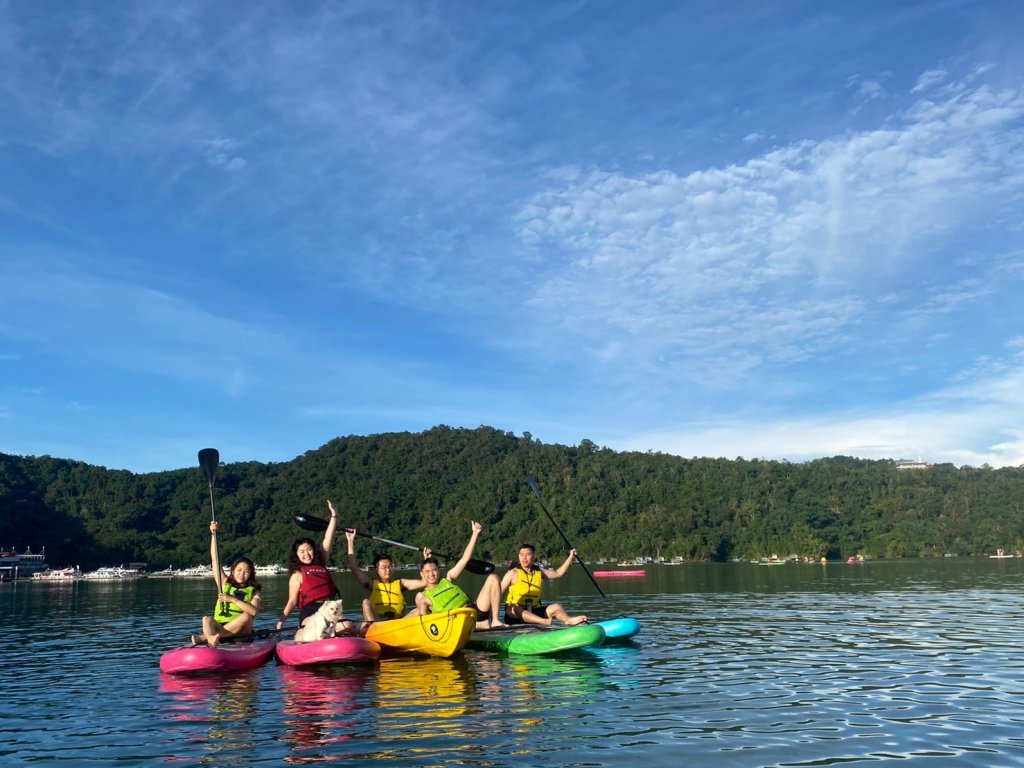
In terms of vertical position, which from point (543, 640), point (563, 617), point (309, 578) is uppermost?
point (309, 578)

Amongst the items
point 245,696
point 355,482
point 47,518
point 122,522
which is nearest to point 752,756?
point 245,696

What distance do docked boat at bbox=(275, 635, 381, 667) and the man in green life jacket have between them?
4.29ft

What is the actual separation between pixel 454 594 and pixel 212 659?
4152 millimetres

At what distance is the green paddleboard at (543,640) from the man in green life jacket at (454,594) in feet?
2.67

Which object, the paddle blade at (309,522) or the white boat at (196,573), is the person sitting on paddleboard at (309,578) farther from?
the white boat at (196,573)

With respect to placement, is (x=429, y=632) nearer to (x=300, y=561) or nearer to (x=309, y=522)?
(x=300, y=561)

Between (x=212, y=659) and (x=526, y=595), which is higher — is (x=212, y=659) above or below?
below

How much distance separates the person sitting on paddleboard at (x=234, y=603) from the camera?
14.7 m

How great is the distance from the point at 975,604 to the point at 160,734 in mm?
26653

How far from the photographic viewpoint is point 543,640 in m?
14.7

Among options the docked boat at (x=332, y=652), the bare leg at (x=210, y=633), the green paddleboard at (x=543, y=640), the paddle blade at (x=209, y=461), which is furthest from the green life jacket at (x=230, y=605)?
the green paddleboard at (x=543, y=640)

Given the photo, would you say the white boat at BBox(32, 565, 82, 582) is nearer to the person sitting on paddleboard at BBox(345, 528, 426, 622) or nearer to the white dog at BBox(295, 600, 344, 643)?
the person sitting on paddleboard at BBox(345, 528, 426, 622)

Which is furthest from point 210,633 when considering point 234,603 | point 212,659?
point 212,659

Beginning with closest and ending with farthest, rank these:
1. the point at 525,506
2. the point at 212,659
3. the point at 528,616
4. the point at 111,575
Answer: the point at 212,659 < the point at 528,616 < the point at 111,575 < the point at 525,506
